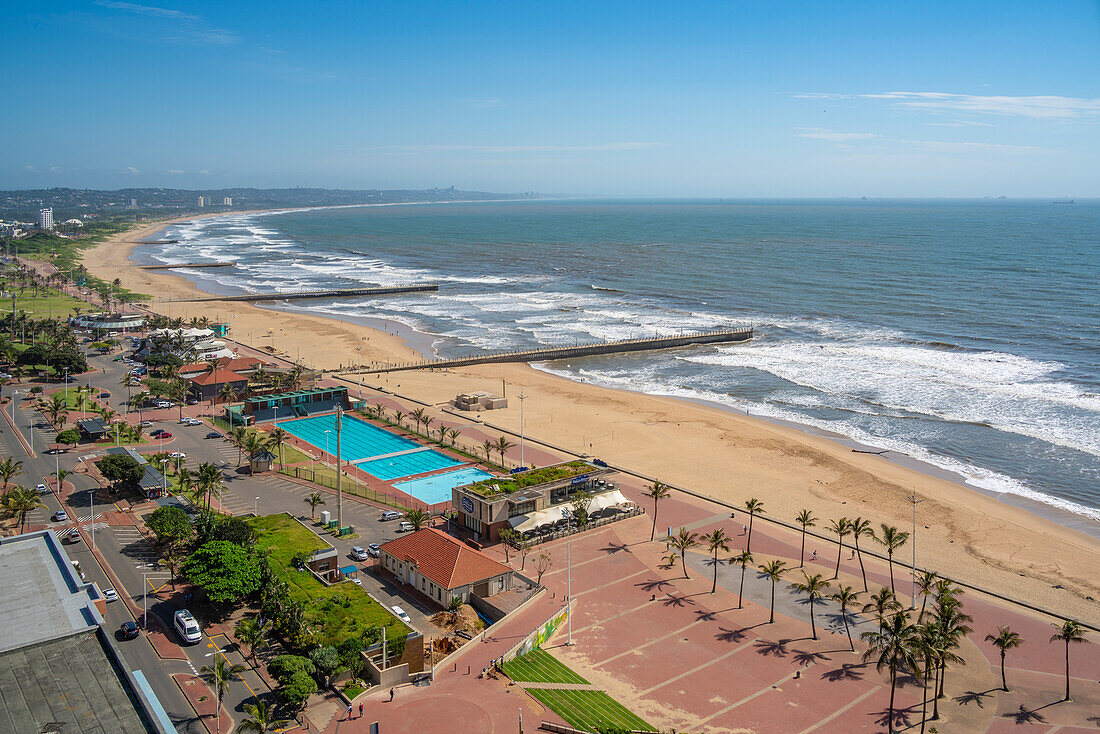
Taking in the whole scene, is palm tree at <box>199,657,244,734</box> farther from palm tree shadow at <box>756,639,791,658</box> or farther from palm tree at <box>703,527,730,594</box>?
palm tree at <box>703,527,730,594</box>

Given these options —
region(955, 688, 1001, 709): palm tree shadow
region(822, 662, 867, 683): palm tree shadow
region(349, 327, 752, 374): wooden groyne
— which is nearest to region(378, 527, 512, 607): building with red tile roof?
region(822, 662, 867, 683): palm tree shadow

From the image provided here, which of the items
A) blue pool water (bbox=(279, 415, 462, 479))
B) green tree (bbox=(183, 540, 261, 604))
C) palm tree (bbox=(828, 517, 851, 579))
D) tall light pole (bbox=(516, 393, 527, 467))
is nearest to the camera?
green tree (bbox=(183, 540, 261, 604))

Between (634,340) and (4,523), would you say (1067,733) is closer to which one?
(4,523)

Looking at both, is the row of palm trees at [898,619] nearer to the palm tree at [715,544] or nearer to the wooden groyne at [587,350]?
the palm tree at [715,544]

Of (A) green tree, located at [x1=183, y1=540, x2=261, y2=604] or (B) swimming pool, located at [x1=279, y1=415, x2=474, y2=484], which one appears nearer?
(A) green tree, located at [x1=183, y1=540, x2=261, y2=604]

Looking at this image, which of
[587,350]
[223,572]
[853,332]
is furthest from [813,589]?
[853,332]
